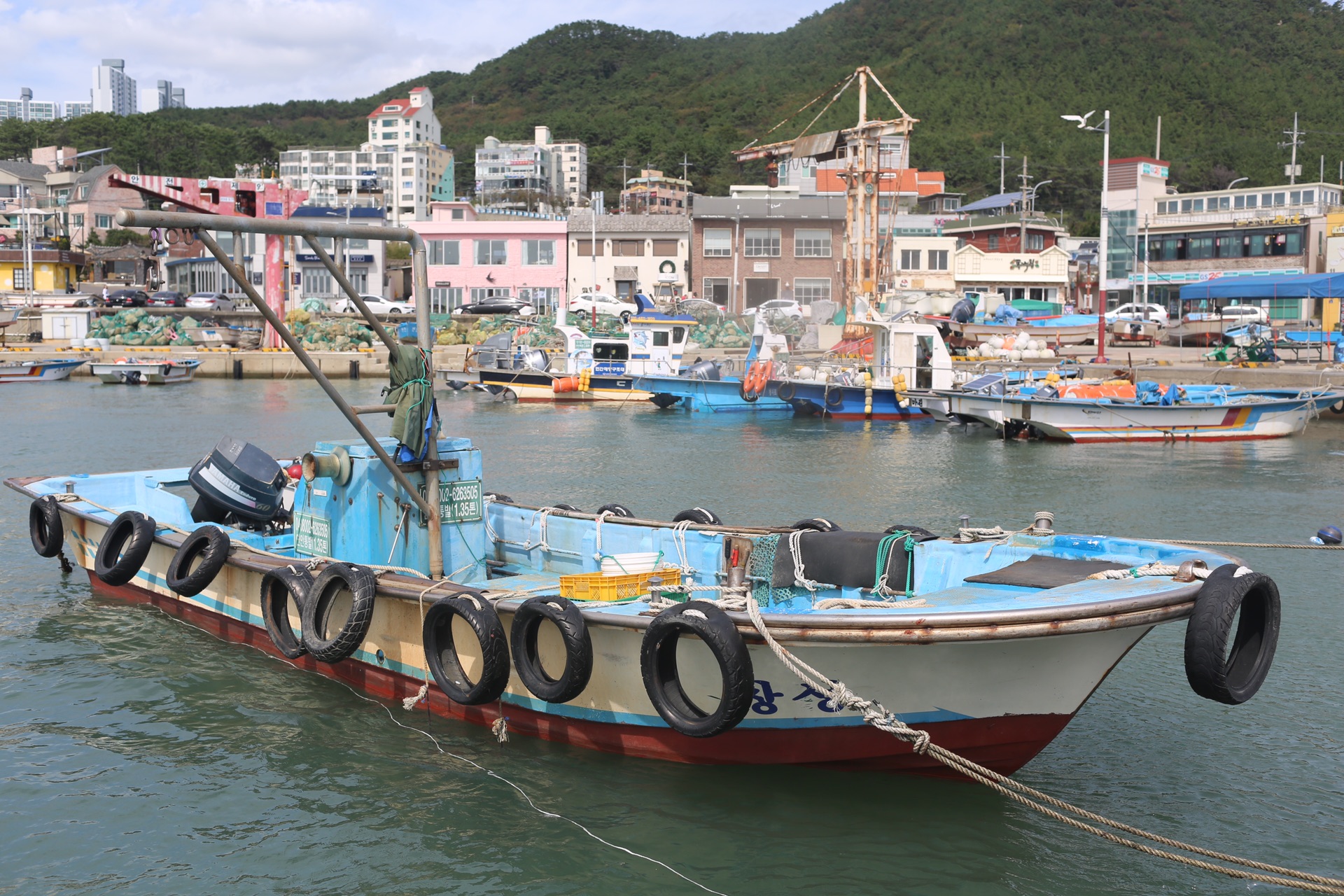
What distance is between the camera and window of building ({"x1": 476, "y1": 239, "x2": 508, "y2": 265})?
66.3 m

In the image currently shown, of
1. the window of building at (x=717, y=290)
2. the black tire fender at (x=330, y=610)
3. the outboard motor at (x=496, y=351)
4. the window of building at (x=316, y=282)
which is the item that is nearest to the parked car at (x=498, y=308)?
the window of building at (x=717, y=290)

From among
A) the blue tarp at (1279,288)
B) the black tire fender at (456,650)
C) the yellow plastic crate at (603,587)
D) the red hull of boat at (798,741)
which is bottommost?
the red hull of boat at (798,741)

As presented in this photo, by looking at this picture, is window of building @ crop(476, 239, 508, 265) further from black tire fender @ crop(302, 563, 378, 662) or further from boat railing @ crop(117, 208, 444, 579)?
black tire fender @ crop(302, 563, 378, 662)

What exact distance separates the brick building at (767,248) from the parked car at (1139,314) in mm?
14483

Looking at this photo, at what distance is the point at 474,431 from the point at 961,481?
14624 mm

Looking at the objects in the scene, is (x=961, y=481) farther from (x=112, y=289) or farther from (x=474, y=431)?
(x=112, y=289)

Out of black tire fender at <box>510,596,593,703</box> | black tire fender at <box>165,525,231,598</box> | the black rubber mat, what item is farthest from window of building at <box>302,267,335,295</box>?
the black rubber mat

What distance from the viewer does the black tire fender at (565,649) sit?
24.7ft

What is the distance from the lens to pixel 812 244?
62.9 meters

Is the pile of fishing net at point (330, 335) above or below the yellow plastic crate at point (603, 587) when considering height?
above

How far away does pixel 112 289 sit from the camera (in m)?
71.1

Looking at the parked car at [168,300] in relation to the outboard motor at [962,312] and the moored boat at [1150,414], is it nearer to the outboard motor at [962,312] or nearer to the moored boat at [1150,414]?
the outboard motor at [962,312]

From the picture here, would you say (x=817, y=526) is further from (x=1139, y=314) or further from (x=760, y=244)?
(x=760, y=244)

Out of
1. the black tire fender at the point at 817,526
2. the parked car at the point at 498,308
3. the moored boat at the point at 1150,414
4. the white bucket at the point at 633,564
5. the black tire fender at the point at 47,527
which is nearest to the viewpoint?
the white bucket at the point at 633,564
